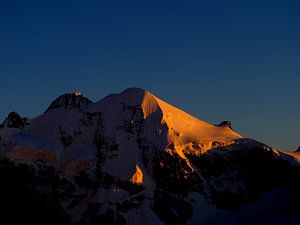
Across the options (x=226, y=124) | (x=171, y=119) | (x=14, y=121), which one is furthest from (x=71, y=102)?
(x=226, y=124)

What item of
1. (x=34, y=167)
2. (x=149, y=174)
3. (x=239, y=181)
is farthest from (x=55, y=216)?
Answer: (x=239, y=181)

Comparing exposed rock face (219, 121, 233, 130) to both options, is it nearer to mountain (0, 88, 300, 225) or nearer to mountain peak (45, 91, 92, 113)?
mountain (0, 88, 300, 225)

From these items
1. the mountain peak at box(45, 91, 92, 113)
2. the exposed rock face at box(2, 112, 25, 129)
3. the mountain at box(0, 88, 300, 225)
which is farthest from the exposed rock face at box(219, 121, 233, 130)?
the exposed rock face at box(2, 112, 25, 129)

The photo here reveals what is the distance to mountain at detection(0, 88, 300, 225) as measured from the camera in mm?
146000

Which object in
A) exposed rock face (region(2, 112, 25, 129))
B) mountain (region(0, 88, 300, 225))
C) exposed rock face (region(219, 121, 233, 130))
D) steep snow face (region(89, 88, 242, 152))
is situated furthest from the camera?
exposed rock face (region(219, 121, 233, 130))

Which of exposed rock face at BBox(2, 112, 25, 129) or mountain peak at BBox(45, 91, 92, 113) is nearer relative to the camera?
exposed rock face at BBox(2, 112, 25, 129)

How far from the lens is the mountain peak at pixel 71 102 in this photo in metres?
165

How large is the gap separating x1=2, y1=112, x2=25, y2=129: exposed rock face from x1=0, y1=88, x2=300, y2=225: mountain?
239 mm

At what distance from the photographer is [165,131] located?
160250 millimetres

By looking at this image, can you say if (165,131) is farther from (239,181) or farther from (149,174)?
(239,181)

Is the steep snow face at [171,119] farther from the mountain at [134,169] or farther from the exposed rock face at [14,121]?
the exposed rock face at [14,121]

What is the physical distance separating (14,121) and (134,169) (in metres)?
29.7

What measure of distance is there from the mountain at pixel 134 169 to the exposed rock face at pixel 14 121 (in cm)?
24

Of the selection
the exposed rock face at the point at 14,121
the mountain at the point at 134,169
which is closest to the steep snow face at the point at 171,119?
the mountain at the point at 134,169
